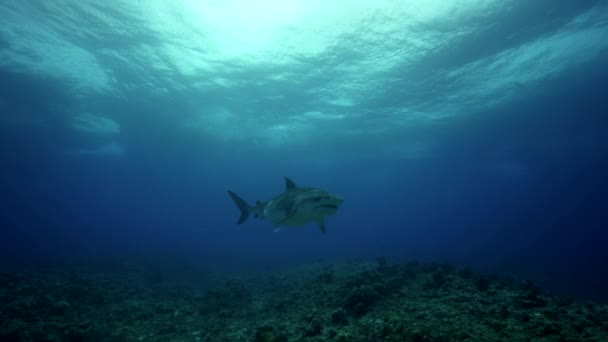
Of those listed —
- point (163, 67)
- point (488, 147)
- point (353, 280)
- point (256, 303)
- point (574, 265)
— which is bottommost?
point (574, 265)

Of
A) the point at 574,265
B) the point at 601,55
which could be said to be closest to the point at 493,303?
the point at 601,55

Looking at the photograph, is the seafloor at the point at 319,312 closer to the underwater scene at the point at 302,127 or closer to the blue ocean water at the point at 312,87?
the underwater scene at the point at 302,127

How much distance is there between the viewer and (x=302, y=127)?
38.4 metres

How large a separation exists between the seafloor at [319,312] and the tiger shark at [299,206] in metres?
2.20

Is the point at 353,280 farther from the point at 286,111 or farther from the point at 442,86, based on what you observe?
the point at 286,111

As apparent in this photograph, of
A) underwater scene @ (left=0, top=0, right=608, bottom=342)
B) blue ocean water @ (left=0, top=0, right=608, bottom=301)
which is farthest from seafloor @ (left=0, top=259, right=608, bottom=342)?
blue ocean water @ (left=0, top=0, right=608, bottom=301)

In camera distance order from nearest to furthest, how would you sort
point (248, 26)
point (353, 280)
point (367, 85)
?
point (353, 280)
point (248, 26)
point (367, 85)

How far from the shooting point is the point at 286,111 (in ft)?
109

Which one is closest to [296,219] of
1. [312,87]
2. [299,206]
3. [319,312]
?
[299,206]

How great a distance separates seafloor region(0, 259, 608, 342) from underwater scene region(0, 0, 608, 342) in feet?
0.19

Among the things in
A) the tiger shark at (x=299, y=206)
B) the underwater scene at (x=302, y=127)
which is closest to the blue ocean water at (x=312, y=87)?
the underwater scene at (x=302, y=127)

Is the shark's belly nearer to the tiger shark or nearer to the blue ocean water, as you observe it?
the tiger shark

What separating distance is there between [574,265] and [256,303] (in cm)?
3635

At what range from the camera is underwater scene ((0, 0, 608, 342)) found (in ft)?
22.6
